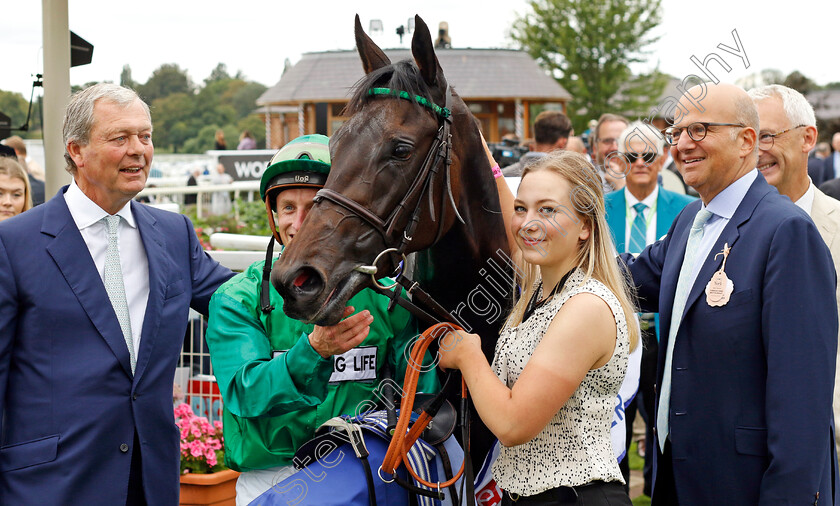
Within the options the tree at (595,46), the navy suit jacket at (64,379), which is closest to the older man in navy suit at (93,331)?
the navy suit jacket at (64,379)

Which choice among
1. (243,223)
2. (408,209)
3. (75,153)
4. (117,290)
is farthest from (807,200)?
(243,223)

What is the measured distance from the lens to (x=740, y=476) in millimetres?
2141

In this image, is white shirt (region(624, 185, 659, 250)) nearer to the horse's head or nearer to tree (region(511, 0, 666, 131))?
the horse's head

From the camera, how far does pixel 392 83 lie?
218 centimetres

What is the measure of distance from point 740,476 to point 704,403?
0.22 meters

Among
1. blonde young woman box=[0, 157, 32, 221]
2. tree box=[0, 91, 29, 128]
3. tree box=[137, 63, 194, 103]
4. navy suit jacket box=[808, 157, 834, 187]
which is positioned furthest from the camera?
tree box=[137, 63, 194, 103]

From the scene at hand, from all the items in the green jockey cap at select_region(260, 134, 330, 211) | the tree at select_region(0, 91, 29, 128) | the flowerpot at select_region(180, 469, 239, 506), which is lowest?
the flowerpot at select_region(180, 469, 239, 506)

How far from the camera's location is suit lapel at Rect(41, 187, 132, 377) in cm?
228

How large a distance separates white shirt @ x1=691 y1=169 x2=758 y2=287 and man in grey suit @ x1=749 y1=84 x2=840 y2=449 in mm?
708

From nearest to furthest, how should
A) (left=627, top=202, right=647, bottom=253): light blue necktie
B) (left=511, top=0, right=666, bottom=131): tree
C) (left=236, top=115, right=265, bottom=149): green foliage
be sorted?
(left=627, top=202, right=647, bottom=253): light blue necktie → (left=511, top=0, right=666, bottom=131): tree → (left=236, top=115, right=265, bottom=149): green foliage

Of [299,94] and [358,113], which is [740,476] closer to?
[358,113]

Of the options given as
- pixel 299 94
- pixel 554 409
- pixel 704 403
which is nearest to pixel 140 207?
pixel 554 409

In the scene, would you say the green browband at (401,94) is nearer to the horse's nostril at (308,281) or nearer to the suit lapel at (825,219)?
the horse's nostril at (308,281)

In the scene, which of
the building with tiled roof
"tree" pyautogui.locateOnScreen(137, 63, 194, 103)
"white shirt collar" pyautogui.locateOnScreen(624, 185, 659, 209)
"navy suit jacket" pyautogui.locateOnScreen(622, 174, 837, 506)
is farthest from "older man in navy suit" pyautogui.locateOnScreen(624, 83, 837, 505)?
"tree" pyautogui.locateOnScreen(137, 63, 194, 103)
